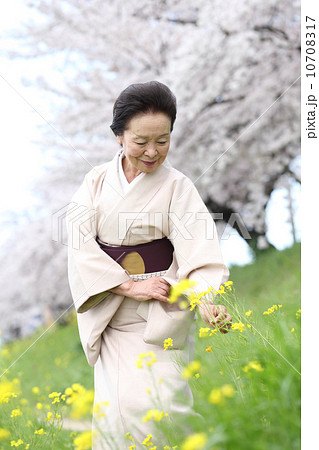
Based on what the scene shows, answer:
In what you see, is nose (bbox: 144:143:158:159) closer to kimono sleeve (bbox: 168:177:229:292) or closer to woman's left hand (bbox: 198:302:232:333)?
kimono sleeve (bbox: 168:177:229:292)

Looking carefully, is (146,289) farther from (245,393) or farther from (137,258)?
(245,393)

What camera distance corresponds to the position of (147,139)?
2.21 metres

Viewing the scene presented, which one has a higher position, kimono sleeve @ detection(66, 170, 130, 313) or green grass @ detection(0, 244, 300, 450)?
kimono sleeve @ detection(66, 170, 130, 313)

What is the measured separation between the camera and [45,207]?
7941 millimetres

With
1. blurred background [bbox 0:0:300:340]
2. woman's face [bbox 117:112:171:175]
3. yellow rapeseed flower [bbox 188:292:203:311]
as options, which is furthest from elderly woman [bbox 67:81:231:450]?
blurred background [bbox 0:0:300:340]

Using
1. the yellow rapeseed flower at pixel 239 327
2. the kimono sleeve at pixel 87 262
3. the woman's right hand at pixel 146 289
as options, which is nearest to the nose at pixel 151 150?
the kimono sleeve at pixel 87 262

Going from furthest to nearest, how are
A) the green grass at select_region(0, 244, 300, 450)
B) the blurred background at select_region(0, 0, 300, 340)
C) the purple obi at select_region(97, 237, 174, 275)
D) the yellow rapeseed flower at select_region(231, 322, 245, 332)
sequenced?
the blurred background at select_region(0, 0, 300, 340)
the purple obi at select_region(97, 237, 174, 275)
the yellow rapeseed flower at select_region(231, 322, 245, 332)
the green grass at select_region(0, 244, 300, 450)

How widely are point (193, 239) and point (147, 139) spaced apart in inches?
20.7

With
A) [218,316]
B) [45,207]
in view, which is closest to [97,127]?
[45,207]

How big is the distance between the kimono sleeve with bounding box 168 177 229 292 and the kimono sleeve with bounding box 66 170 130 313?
0.96 ft

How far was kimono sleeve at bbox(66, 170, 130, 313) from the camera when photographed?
229 centimetres

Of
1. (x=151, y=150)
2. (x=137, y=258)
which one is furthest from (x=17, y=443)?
(x=151, y=150)

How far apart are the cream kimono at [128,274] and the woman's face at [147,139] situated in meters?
0.12
